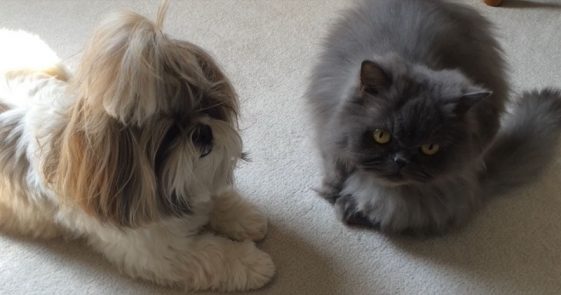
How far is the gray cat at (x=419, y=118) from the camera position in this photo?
111 cm

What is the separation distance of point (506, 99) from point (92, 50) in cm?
Answer: 104

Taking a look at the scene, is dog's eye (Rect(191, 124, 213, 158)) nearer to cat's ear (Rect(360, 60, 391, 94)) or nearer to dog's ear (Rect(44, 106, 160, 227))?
dog's ear (Rect(44, 106, 160, 227))

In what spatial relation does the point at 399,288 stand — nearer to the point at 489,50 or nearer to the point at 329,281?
the point at 329,281

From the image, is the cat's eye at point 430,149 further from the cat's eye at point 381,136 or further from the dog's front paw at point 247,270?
the dog's front paw at point 247,270

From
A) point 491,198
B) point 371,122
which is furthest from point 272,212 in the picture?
point 491,198

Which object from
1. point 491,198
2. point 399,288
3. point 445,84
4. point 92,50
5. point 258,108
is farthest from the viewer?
point 258,108

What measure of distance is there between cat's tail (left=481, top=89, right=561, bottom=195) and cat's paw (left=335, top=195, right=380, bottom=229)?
1.06 ft

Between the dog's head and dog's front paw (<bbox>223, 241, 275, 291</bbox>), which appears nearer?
the dog's head

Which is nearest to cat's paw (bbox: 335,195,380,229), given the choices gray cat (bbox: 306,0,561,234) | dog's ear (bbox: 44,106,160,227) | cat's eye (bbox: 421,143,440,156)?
gray cat (bbox: 306,0,561,234)

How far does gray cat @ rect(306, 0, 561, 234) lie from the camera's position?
1.11 meters

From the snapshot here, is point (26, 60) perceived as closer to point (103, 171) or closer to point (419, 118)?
point (103, 171)

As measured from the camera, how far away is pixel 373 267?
137 centimetres

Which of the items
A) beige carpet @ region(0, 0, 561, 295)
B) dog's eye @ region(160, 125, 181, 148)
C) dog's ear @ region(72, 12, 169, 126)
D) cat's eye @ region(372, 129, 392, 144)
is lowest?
beige carpet @ region(0, 0, 561, 295)

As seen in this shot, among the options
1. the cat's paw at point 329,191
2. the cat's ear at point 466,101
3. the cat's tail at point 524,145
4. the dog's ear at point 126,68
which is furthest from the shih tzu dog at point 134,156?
the cat's tail at point 524,145
